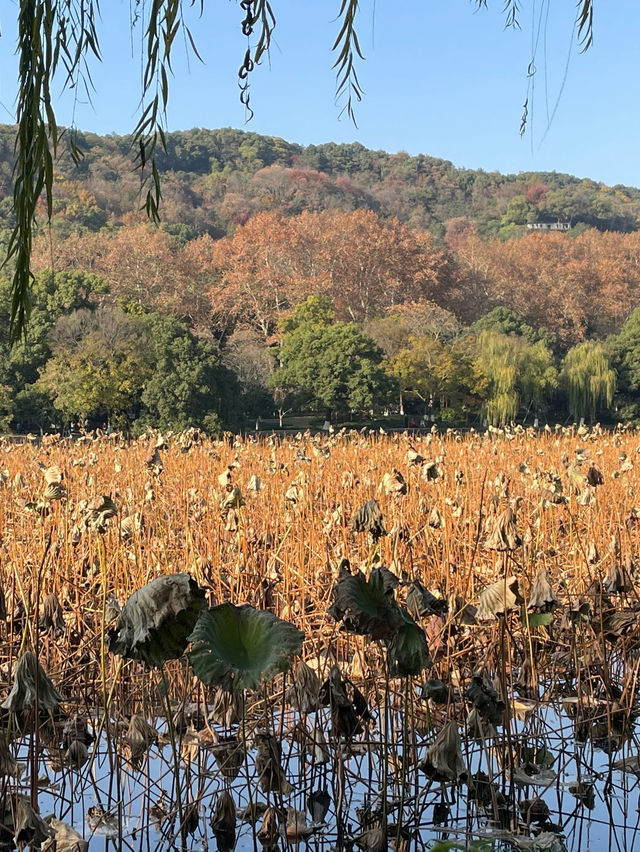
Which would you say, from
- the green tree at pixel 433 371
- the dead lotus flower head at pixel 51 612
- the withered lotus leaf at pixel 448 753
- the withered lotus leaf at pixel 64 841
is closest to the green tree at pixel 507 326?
the green tree at pixel 433 371

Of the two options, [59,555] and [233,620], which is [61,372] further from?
[233,620]

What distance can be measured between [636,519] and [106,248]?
36490 millimetres

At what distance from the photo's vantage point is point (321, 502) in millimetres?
5633

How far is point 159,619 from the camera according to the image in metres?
1.54

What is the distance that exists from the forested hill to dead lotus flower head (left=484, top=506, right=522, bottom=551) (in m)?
42.7

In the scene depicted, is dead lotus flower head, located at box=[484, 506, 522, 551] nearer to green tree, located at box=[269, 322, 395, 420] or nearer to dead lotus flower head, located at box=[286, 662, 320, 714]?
dead lotus flower head, located at box=[286, 662, 320, 714]

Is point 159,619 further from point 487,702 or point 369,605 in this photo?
point 487,702

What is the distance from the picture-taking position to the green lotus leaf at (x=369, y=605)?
169cm

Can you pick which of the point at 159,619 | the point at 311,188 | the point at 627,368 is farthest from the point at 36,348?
the point at 311,188

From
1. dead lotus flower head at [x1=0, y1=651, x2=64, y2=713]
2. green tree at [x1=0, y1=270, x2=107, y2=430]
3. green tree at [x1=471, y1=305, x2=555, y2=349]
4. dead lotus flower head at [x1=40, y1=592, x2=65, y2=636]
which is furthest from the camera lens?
green tree at [x1=471, y1=305, x2=555, y2=349]

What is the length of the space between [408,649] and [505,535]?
0.63m

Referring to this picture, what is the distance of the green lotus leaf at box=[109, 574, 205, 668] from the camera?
1543mm

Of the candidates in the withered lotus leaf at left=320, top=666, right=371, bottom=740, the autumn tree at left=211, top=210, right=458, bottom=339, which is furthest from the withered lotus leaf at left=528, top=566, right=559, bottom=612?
the autumn tree at left=211, top=210, right=458, bottom=339

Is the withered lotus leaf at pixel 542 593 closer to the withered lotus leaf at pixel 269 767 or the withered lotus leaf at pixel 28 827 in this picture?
the withered lotus leaf at pixel 269 767
